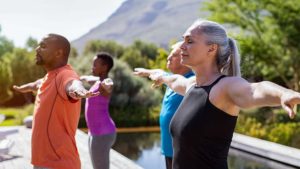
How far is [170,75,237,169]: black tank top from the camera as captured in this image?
1.63m

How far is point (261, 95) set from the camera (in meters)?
1.46

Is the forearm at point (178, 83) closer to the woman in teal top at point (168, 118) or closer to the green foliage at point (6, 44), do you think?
the woman in teal top at point (168, 118)

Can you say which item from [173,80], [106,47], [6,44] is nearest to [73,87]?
[173,80]

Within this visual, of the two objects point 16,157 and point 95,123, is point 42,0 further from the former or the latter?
point 95,123

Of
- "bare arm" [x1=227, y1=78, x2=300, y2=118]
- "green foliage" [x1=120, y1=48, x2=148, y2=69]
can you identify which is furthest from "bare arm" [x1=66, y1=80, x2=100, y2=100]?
"green foliage" [x1=120, y1=48, x2=148, y2=69]

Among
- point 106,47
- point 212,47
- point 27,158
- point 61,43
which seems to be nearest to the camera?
point 212,47

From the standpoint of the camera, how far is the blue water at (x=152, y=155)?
6.93m

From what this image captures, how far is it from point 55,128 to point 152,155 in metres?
7.69

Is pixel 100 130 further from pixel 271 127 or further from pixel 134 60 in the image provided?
pixel 134 60

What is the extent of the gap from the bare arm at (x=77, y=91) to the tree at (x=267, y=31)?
12333 mm

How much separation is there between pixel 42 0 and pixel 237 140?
142 ft

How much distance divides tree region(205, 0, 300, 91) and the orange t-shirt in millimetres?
12286

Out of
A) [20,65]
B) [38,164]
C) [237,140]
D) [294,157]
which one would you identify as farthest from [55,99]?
[20,65]

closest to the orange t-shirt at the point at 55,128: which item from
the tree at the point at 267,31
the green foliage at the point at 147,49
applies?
the tree at the point at 267,31
